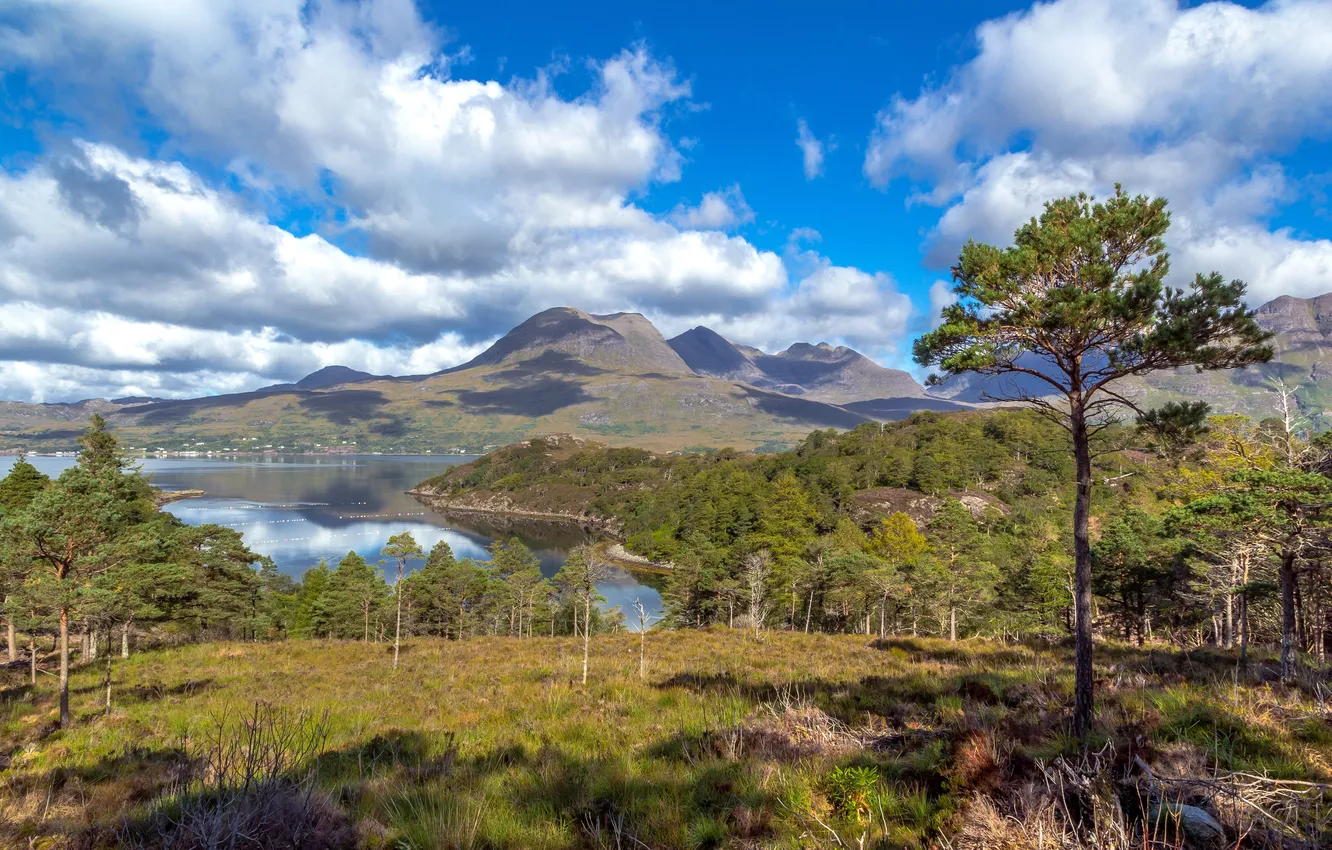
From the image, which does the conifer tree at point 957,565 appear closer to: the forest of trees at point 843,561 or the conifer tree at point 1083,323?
the forest of trees at point 843,561

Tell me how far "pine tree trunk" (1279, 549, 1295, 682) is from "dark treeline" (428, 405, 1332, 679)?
6 centimetres

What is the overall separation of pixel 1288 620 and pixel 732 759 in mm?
14919

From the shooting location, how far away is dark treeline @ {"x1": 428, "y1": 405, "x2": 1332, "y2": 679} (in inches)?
559

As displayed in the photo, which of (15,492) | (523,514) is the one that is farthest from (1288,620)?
(523,514)

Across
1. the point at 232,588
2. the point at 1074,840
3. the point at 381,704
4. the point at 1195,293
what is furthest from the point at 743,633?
the point at 232,588

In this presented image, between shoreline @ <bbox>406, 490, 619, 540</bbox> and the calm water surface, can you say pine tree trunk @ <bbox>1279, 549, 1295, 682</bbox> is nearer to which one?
the calm water surface

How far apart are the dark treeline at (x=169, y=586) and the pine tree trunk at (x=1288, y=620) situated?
15.9m

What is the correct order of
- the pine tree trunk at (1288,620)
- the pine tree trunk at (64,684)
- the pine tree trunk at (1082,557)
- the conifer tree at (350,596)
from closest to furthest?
the pine tree trunk at (1082,557) < the pine tree trunk at (1288,620) < the pine tree trunk at (64,684) < the conifer tree at (350,596)

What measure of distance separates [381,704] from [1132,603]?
44.4 meters

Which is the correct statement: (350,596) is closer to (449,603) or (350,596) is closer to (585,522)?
(449,603)

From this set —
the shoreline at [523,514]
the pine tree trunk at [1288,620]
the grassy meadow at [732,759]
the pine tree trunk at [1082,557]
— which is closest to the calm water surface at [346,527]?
the shoreline at [523,514]

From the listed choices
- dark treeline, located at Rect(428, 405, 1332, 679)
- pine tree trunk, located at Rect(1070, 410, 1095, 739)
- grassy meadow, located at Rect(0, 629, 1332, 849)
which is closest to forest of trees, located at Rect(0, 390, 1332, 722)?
dark treeline, located at Rect(428, 405, 1332, 679)

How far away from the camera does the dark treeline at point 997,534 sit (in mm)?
14195

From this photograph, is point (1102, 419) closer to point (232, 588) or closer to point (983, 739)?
point (983, 739)
